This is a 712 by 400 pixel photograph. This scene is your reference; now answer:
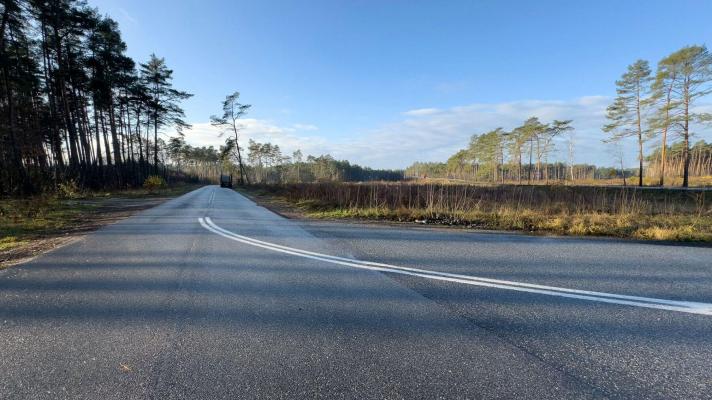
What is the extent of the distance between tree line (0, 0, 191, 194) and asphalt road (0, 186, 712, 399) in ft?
61.5

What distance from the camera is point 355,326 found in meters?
2.77

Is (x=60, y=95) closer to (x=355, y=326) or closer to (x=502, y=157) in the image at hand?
(x=355, y=326)

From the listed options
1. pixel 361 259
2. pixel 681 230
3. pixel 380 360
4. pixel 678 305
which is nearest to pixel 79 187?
pixel 361 259

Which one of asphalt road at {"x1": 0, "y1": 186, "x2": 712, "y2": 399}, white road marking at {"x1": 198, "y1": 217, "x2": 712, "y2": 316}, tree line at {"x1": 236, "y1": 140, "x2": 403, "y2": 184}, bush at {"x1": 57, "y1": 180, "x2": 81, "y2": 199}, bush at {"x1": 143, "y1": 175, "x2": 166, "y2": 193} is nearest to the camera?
asphalt road at {"x1": 0, "y1": 186, "x2": 712, "y2": 399}

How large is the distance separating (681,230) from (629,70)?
3737cm

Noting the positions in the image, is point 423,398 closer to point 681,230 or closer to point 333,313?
point 333,313

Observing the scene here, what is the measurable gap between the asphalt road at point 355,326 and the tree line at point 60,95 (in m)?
18.8

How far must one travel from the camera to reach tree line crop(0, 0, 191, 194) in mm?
17156

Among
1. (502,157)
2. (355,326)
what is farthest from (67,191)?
(502,157)

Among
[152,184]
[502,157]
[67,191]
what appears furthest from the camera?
[502,157]

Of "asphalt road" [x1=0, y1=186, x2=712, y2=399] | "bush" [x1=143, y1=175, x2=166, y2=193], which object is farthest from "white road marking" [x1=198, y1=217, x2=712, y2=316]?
"bush" [x1=143, y1=175, x2=166, y2=193]

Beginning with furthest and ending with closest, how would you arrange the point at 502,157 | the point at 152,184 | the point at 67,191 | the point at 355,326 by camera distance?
the point at 502,157
the point at 152,184
the point at 67,191
the point at 355,326

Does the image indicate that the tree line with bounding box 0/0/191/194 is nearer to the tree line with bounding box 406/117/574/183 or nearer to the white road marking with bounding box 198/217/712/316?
the white road marking with bounding box 198/217/712/316

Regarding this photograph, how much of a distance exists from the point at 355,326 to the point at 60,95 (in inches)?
1247
